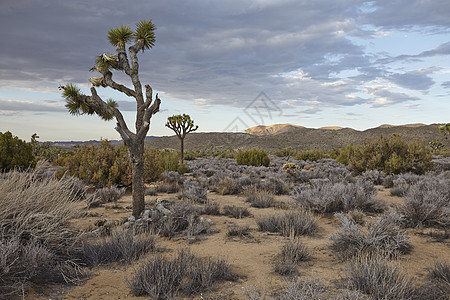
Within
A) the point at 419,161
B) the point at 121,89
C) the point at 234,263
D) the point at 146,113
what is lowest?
the point at 234,263

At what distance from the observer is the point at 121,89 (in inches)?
307

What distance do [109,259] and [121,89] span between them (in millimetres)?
4583

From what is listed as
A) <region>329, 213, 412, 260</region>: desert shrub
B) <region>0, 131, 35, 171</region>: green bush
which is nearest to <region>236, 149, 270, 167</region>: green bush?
<region>0, 131, 35, 171</region>: green bush

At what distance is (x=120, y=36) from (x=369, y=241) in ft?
24.5

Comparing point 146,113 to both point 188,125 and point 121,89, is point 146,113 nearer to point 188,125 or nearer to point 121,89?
point 121,89

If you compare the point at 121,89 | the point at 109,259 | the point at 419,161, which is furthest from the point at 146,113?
the point at 419,161

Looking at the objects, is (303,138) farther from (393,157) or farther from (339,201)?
(339,201)

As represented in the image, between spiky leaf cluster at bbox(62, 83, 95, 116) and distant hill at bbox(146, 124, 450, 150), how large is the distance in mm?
57238

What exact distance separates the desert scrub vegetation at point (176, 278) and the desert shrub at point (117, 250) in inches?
37.6

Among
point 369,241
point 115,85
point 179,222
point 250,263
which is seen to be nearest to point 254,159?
point 115,85

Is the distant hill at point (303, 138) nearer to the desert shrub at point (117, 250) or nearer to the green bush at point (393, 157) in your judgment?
the green bush at point (393, 157)

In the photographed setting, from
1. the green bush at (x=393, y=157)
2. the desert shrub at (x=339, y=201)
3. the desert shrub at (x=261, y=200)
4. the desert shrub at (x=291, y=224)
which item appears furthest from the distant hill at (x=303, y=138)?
the desert shrub at (x=291, y=224)

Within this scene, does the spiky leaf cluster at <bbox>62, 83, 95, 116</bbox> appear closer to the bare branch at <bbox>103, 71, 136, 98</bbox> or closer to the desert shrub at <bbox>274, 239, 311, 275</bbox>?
the bare branch at <bbox>103, 71, 136, 98</bbox>

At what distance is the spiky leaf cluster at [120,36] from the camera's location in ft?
25.7
